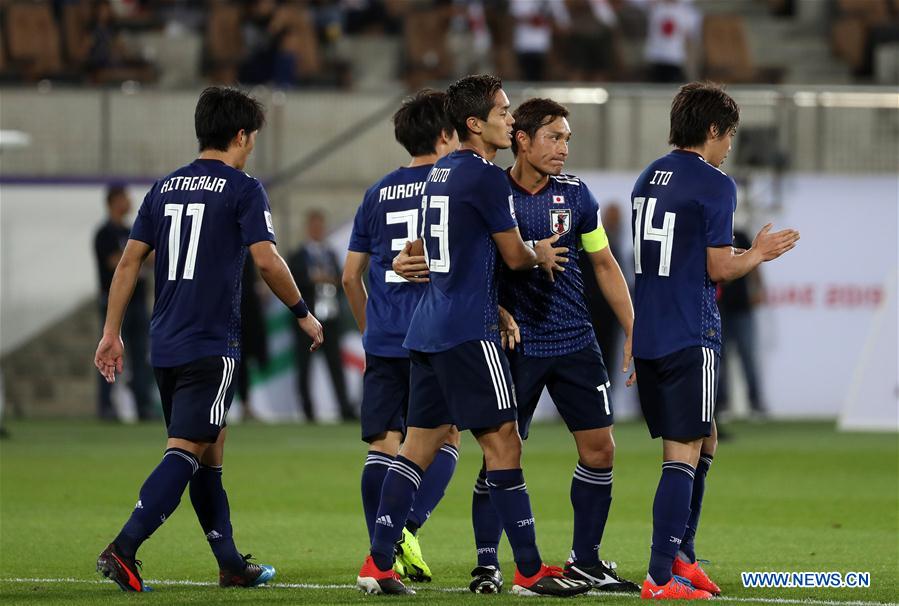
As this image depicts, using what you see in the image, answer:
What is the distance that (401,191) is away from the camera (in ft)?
26.6

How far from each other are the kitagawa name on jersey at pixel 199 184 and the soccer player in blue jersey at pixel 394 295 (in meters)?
0.82

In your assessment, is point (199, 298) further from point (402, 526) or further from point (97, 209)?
point (97, 209)

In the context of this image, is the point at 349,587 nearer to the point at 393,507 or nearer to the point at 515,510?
Answer: the point at 393,507

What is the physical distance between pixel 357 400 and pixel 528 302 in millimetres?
12429

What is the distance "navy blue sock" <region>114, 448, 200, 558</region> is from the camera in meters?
7.32

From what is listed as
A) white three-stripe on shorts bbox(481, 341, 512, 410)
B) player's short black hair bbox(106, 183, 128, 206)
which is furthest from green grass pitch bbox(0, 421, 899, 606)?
player's short black hair bbox(106, 183, 128, 206)

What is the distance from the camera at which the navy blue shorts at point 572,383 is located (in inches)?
A: 290

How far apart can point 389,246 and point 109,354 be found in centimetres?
142

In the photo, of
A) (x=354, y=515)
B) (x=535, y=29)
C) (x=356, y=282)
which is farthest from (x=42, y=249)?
(x=356, y=282)

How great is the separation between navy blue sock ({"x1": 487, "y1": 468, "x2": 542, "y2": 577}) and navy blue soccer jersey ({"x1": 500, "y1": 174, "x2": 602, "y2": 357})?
0.62m

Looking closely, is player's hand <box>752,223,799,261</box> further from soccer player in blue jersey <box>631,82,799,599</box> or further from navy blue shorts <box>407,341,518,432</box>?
navy blue shorts <box>407,341,518,432</box>

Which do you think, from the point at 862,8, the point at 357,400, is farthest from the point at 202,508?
the point at 862,8

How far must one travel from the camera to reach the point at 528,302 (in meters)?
7.42

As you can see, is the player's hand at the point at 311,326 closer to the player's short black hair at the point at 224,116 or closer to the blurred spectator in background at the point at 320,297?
the player's short black hair at the point at 224,116
